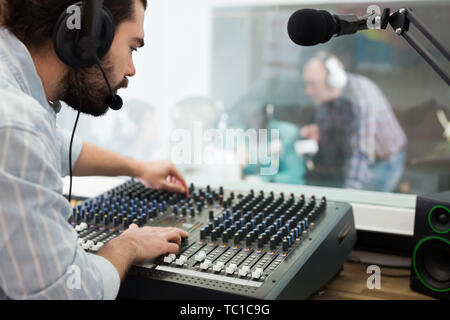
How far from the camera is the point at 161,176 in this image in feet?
3.94

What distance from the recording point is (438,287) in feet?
3.11

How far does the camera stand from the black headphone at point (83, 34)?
0.70 metres

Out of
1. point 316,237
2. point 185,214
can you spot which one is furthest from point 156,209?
point 316,237

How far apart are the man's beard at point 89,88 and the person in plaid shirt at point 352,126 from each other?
8.84 feet

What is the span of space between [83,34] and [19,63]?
0.10 metres

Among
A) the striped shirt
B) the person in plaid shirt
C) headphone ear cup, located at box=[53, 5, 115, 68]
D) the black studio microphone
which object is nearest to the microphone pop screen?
the black studio microphone

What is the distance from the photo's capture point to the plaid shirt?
3363mm

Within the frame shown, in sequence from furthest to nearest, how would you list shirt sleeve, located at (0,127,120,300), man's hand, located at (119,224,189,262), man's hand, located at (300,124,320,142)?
man's hand, located at (300,124,320,142) → man's hand, located at (119,224,189,262) → shirt sleeve, located at (0,127,120,300)

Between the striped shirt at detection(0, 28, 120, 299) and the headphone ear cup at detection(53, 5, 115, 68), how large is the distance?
0.08 meters

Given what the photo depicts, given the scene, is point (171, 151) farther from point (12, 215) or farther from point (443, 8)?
point (12, 215)

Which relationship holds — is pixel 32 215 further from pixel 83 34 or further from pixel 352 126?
pixel 352 126

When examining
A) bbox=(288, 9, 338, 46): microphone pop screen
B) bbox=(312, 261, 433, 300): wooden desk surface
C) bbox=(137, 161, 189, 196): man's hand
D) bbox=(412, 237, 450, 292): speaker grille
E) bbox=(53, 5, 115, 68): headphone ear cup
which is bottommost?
bbox=(312, 261, 433, 300): wooden desk surface

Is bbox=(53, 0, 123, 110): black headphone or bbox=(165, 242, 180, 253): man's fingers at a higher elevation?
bbox=(53, 0, 123, 110): black headphone

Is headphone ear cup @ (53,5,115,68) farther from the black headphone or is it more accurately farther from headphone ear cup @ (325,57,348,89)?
headphone ear cup @ (325,57,348,89)
